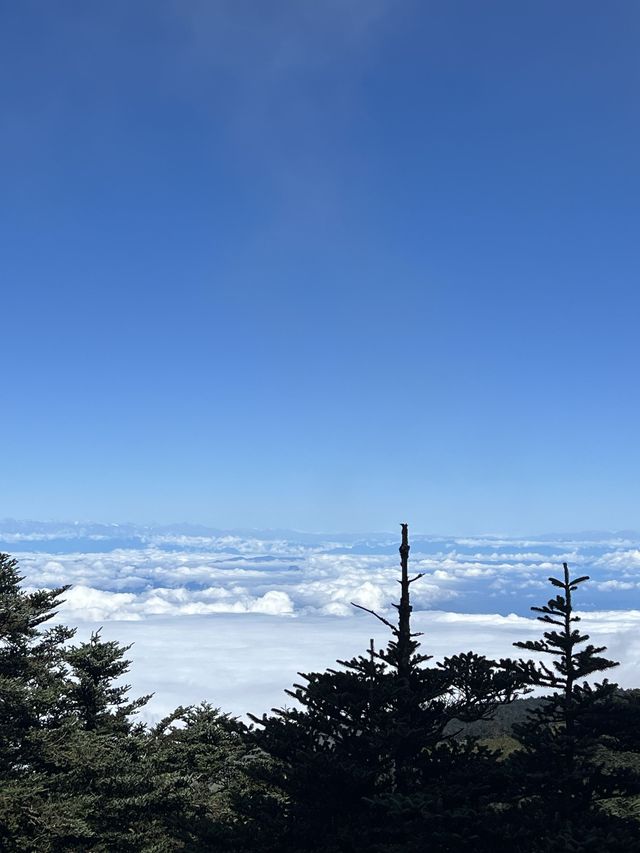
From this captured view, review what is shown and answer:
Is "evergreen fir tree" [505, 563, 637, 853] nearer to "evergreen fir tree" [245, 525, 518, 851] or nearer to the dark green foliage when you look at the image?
"evergreen fir tree" [245, 525, 518, 851]

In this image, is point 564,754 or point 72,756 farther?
point 72,756

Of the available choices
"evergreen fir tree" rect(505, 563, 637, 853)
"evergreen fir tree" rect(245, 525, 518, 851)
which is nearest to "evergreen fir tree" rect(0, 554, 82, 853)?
"evergreen fir tree" rect(245, 525, 518, 851)

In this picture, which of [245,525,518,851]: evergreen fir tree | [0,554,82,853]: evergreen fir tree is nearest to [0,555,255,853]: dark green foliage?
[0,554,82,853]: evergreen fir tree

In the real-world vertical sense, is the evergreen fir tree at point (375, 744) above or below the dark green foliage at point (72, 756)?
above

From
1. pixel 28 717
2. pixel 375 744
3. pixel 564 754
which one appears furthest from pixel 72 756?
pixel 564 754

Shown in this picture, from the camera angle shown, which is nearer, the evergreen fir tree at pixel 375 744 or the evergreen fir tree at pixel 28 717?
the evergreen fir tree at pixel 375 744

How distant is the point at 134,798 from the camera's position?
1084 inches

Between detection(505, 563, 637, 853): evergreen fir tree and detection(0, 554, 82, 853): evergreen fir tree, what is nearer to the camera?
detection(505, 563, 637, 853): evergreen fir tree

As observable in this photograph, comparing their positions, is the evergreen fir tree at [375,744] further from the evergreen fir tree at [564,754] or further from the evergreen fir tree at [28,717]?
the evergreen fir tree at [28,717]

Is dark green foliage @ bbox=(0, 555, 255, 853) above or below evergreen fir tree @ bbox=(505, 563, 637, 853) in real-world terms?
below

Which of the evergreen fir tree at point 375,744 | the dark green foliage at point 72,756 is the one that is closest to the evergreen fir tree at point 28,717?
the dark green foliage at point 72,756

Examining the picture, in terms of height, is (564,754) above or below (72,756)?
above

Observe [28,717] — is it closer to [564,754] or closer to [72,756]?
[72,756]

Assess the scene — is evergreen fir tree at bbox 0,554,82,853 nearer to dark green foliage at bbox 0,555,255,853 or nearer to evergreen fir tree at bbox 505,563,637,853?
dark green foliage at bbox 0,555,255,853
